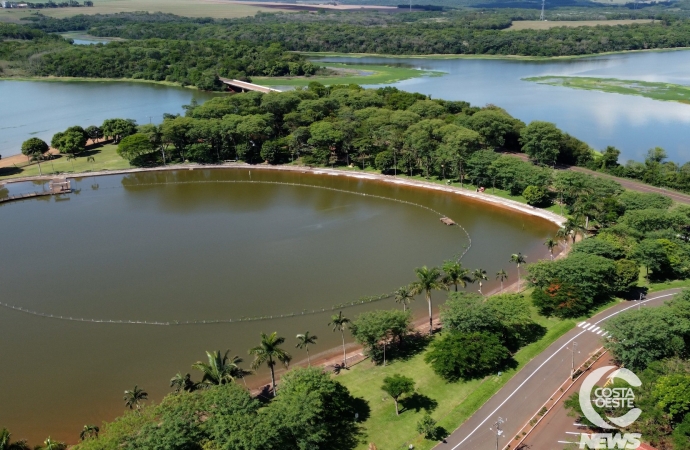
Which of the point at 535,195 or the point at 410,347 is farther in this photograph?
the point at 535,195

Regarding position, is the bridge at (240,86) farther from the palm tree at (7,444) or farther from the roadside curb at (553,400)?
the palm tree at (7,444)

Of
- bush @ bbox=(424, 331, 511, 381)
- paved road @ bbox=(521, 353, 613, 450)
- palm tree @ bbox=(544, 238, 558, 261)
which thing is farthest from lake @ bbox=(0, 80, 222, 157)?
paved road @ bbox=(521, 353, 613, 450)

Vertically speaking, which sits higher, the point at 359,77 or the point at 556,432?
the point at 359,77

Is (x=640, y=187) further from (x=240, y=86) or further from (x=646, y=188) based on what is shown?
(x=240, y=86)

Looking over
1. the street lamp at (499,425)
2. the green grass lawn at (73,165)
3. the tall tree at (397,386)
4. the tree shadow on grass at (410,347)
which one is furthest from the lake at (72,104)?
the street lamp at (499,425)

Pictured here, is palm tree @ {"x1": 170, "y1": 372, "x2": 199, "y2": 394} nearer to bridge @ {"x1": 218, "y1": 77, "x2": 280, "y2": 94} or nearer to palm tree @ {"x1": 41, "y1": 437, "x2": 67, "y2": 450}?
palm tree @ {"x1": 41, "y1": 437, "x2": 67, "y2": 450}

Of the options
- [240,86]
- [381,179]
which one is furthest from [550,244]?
[240,86]

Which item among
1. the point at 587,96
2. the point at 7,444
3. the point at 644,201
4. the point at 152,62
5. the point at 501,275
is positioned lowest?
the point at 7,444
